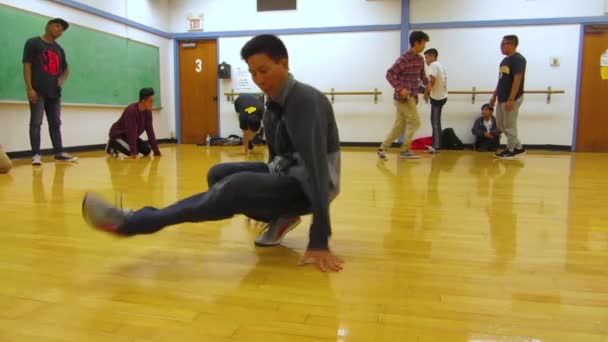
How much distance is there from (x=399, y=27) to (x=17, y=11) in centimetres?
536

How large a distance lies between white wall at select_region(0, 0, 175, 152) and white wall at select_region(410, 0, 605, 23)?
4486mm

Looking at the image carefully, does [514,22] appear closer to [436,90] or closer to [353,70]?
[436,90]

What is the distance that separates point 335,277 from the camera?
137cm

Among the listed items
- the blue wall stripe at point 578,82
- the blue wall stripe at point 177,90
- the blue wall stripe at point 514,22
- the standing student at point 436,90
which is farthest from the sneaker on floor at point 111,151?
the blue wall stripe at point 578,82

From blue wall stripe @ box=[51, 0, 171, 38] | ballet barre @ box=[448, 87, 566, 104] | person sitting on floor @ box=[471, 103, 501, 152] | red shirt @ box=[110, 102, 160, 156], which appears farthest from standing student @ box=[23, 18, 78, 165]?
person sitting on floor @ box=[471, 103, 501, 152]

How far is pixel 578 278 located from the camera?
4.45 ft

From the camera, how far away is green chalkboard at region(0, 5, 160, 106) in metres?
4.93

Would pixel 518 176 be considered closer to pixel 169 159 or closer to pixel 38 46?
pixel 169 159

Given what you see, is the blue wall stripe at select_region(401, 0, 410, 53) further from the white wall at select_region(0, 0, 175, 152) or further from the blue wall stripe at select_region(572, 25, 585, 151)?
the white wall at select_region(0, 0, 175, 152)

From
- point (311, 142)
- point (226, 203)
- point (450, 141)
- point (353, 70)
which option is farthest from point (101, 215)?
point (353, 70)

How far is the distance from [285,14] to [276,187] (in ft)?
22.6

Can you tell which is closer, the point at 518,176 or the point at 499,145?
the point at 518,176

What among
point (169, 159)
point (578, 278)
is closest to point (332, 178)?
point (578, 278)

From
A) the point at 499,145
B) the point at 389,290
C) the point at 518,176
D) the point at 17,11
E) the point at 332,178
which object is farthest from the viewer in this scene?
the point at 499,145
